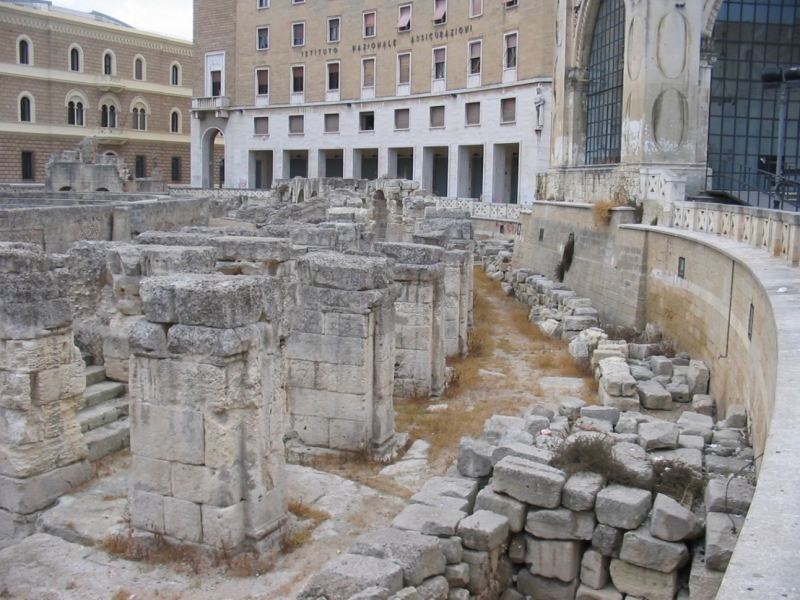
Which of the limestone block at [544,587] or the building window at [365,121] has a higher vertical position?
the building window at [365,121]

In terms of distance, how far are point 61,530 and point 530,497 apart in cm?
363

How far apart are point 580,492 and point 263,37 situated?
4740 cm

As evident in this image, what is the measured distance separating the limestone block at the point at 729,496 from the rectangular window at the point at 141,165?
45.6 meters

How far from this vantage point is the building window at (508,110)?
38656 millimetres

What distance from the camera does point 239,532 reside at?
Answer: 5.93m

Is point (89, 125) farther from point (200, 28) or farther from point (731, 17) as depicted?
point (731, 17)

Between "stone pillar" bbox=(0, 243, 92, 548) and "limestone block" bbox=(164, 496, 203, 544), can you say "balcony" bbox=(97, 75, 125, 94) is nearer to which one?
"stone pillar" bbox=(0, 243, 92, 548)

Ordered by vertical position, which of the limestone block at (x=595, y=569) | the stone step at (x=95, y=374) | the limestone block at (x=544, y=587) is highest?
the stone step at (x=95, y=374)

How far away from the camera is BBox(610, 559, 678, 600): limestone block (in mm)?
6121

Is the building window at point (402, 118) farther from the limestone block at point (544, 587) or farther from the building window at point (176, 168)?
the limestone block at point (544, 587)

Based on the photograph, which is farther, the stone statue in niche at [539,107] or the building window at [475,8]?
the building window at [475,8]

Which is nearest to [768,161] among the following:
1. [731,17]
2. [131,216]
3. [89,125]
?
[731,17]

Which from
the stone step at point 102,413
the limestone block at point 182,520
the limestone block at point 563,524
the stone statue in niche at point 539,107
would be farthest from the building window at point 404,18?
the limestone block at point 182,520

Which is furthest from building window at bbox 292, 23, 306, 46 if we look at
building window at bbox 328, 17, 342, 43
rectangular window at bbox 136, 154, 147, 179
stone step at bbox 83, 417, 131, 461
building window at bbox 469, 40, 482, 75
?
stone step at bbox 83, 417, 131, 461
